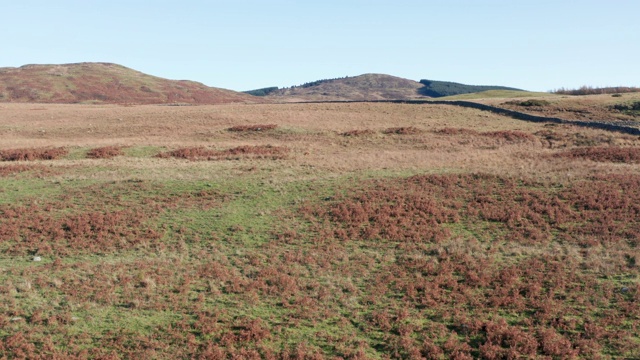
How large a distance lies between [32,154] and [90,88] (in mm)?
116482

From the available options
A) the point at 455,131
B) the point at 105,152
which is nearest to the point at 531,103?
the point at 455,131

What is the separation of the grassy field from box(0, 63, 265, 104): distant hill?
329 feet

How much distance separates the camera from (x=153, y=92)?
15288 centimetres

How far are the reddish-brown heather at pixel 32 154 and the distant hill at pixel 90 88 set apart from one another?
8324 cm

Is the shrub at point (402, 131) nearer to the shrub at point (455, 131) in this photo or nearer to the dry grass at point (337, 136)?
the dry grass at point (337, 136)

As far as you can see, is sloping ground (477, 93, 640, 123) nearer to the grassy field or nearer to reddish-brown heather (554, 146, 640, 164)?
the grassy field

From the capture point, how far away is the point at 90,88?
14550cm

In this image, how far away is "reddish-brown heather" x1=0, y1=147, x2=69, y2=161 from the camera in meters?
39.2

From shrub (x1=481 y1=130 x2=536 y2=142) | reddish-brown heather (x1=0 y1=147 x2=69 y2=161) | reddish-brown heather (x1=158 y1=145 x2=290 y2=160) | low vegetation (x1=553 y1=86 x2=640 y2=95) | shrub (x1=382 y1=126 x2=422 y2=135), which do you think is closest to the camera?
reddish-brown heather (x1=158 y1=145 x2=290 y2=160)

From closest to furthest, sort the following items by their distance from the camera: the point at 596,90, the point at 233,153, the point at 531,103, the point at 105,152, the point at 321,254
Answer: the point at 321,254, the point at 105,152, the point at 233,153, the point at 531,103, the point at 596,90

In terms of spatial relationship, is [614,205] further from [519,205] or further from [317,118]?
[317,118]

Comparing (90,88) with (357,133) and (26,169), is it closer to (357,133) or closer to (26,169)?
(357,133)

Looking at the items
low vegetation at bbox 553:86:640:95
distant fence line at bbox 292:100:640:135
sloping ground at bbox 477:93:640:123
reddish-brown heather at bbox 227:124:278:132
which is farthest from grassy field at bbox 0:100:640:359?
low vegetation at bbox 553:86:640:95

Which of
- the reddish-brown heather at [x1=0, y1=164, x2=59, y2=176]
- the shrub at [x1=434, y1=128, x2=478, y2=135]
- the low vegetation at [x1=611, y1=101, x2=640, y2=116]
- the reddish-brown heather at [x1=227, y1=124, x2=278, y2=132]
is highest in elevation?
the low vegetation at [x1=611, y1=101, x2=640, y2=116]
